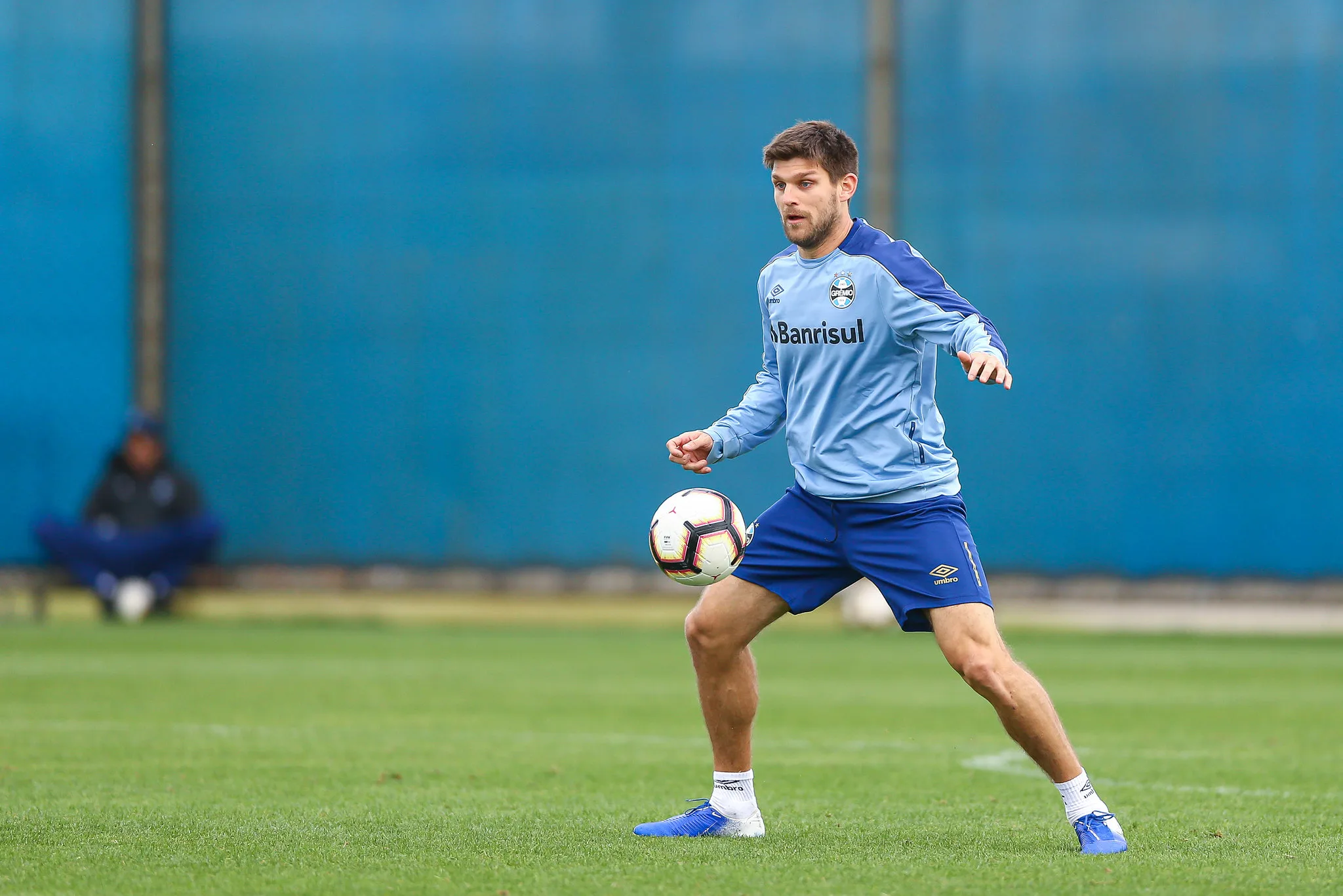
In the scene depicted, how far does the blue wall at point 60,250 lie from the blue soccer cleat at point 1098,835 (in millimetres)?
15747

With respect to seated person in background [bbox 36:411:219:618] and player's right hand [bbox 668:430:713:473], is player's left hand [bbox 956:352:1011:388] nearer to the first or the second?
player's right hand [bbox 668:430:713:473]

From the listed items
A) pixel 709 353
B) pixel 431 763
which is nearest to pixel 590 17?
pixel 709 353

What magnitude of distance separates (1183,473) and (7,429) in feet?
42.0

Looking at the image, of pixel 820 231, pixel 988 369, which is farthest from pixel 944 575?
pixel 820 231

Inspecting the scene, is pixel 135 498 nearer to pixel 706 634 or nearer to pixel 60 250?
pixel 60 250

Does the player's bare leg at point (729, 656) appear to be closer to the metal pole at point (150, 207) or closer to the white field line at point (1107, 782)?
the white field line at point (1107, 782)

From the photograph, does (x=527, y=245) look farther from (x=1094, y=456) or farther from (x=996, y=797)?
(x=996, y=797)

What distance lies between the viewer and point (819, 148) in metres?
6.29

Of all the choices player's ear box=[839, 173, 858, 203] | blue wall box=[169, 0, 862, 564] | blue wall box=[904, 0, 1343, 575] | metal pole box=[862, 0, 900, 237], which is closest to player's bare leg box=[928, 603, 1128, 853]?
player's ear box=[839, 173, 858, 203]

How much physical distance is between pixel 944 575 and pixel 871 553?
0.94 feet

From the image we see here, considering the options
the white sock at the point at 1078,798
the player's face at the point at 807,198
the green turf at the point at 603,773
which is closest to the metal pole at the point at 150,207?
the green turf at the point at 603,773

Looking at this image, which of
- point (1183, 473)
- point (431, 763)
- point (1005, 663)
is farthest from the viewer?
point (1183, 473)

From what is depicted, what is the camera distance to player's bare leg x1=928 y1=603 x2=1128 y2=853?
19.5ft

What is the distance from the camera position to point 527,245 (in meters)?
19.8
